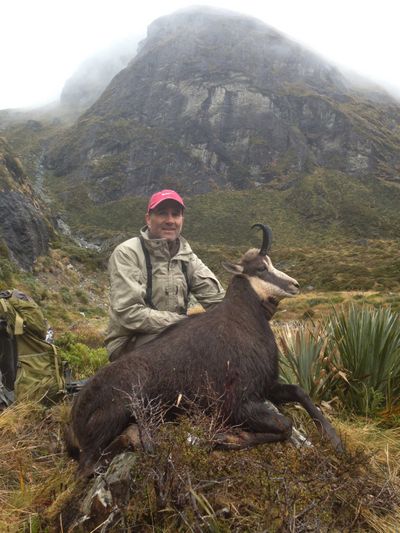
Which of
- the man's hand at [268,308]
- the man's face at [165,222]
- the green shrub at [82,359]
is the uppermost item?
the man's face at [165,222]

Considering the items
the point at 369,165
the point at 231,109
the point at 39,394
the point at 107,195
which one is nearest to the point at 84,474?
the point at 39,394

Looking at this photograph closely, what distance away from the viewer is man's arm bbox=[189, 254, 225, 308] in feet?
15.5

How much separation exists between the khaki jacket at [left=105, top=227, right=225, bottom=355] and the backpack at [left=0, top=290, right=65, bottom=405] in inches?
39.3

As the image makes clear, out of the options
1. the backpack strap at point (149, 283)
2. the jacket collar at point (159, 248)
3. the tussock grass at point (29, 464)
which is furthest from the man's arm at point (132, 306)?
the tussock grass at point (29, 464)

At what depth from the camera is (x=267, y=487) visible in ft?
7.80

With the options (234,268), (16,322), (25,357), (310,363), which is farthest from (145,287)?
(310,363)

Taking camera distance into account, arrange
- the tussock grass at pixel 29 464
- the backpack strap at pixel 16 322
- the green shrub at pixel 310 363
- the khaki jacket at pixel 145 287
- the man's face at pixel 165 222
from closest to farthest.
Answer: the tussock grass at pixel 29 464 → the khaki jacket at pixel 145 287 → the man's face at pixel 165 222 → the backpack strap at pixel 16 322 → the green shrub at pixel 310 363

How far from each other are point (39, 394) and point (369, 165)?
356 feet

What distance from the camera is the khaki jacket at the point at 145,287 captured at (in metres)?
4.03

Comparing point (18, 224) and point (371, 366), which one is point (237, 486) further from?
point (18, 224)

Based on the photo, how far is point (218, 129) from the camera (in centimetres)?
11875

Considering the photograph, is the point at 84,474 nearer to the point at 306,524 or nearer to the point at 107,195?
the point at 306,524

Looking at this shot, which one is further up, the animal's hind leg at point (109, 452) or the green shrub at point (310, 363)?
the animal's hind leg at point (109, 452)

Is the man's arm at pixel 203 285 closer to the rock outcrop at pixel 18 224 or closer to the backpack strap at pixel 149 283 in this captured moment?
the backpack strap at pixel 149 283
